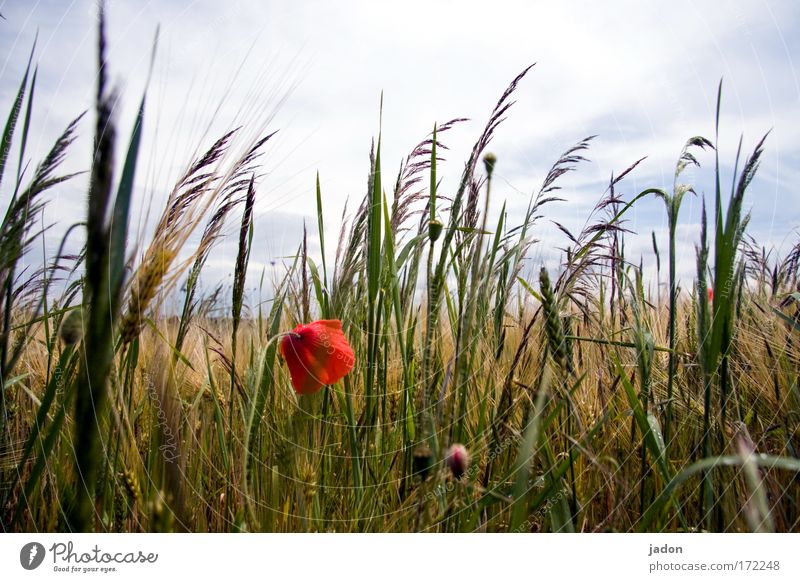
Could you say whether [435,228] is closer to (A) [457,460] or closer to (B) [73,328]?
(A) [457,460]

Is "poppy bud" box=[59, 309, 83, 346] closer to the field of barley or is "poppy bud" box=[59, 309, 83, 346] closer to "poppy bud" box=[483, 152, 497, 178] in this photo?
the field of barley

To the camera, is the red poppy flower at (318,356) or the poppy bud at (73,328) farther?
the red poppy flower at (318,356)

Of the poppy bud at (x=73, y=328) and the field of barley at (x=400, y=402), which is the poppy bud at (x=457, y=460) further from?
the poppy bud at (x=73, y=328)

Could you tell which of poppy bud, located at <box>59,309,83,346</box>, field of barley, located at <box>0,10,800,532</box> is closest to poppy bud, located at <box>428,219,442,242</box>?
field of barley, located at <box>0,10,800,532</box>

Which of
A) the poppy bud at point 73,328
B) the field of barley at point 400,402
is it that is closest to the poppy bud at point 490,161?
the field of barley at point 400,402

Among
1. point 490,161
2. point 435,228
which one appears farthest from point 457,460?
point 490,161

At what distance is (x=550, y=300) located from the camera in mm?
592

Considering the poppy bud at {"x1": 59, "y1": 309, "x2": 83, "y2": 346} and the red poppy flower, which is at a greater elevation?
the poppy bud at {"x1": 59, "y1": 309, "x2": 83, "y2": 346}

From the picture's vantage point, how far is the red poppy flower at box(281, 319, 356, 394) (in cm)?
78

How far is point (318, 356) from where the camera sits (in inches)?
31.3

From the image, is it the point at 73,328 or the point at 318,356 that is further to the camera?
the point at 318,356

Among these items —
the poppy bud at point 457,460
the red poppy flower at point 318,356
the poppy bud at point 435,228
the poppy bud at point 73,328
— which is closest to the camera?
the poppy bud at point 73,328

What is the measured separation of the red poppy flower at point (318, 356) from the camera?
78 centimetres

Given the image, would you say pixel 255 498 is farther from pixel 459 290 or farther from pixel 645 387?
pixel 645 387
